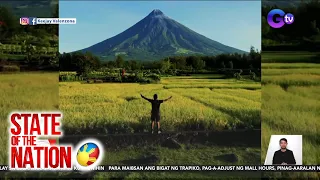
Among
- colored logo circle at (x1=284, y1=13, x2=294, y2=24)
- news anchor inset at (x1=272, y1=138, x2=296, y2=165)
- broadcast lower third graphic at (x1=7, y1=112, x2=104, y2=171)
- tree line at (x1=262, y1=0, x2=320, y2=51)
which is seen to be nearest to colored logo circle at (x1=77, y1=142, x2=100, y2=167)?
broadcast lower third graphic at (x1=7, y1=112, x2=104, y2=171)

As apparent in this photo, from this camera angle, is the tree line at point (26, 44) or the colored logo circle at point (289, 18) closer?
the colored logo circle at point (289, 18)

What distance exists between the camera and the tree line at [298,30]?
569cm

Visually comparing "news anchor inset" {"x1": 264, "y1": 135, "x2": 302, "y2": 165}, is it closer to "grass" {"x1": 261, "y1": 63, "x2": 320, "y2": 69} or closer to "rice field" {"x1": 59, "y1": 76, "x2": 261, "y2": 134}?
"rice field" {"x1": 59, "y1": 76, "x2": 261, "y2": 134}

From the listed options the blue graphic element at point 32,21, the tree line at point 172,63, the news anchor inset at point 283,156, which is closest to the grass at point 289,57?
the tree line at point 172,63

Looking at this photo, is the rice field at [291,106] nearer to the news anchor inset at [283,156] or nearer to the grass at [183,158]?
the news anchor inset at [283,156]

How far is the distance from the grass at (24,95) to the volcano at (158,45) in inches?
32.1

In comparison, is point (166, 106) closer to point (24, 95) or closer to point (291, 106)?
point (291, 106)

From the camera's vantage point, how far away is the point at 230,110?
5863mm

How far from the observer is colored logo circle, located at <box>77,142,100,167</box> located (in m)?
5.83

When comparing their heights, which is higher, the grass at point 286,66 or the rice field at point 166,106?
the grass at point 286,66

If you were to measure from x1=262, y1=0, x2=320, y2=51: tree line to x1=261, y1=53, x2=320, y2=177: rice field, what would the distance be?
0.17 m

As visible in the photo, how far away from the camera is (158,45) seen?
6109mm

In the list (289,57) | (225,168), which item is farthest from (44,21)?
(289,57)

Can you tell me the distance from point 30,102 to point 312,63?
4533mm
